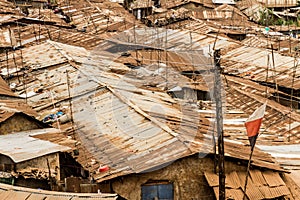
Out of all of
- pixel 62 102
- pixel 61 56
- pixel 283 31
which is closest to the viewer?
pixel 62 102

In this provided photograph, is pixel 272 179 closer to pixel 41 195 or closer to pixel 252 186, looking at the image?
pixel 252 186

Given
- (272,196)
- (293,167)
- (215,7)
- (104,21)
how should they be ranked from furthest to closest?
(215,7), (104,21), (293,167), (272,196)

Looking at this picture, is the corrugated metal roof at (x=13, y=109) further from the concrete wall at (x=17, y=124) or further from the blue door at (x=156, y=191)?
the blue door at (x=156, y=191)

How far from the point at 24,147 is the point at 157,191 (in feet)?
7.29

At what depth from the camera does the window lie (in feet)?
28.7

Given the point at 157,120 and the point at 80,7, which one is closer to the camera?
the point at 157,120

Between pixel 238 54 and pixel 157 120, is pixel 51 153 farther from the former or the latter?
pixel 238 54

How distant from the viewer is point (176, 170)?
879 centimetres

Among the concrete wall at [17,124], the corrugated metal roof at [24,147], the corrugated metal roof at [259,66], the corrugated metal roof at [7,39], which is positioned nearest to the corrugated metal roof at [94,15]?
the corrugated metal roof at [7,39]

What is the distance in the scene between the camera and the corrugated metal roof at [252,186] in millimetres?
8492

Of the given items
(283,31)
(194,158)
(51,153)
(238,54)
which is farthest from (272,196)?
(283,31)

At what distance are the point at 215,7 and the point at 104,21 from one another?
8.74 metres

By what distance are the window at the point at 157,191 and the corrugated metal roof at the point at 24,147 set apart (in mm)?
1411

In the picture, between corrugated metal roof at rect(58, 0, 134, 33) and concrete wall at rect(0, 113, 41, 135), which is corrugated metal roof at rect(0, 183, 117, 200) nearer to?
concrete wall at rect(0, 113, 41, 135)
